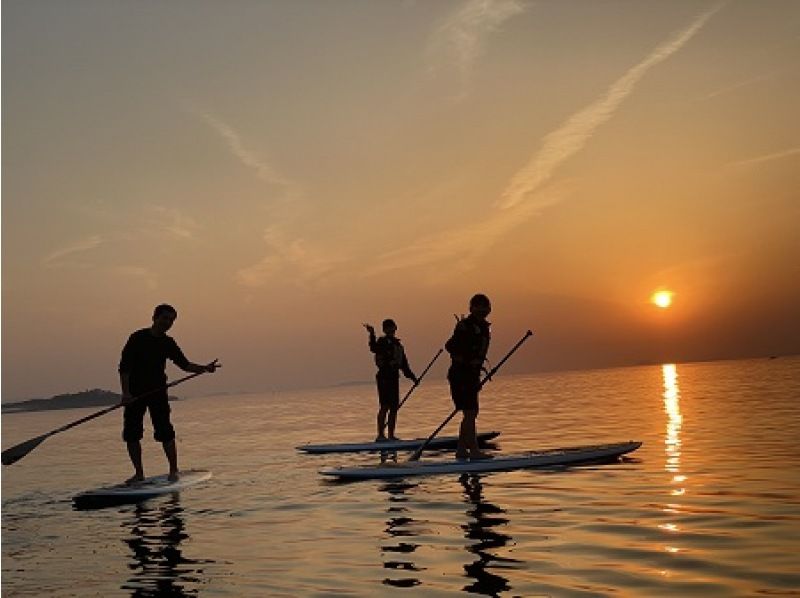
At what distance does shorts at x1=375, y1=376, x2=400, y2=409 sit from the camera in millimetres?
19859

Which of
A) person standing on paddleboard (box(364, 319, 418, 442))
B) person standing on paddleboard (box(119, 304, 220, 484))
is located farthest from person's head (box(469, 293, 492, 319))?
person standing on paddleboard (box(364, 319, 418, 442))

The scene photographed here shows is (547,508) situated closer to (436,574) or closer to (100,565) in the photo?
(436,574)

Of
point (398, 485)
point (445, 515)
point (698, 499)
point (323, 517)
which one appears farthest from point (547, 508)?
point (398, 485)

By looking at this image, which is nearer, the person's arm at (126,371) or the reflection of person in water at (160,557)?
the reflection of person in water at (160,557)

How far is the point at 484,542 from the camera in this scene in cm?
794

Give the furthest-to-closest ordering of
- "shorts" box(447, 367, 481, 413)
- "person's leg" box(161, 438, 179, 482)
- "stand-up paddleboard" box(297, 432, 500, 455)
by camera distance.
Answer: "stand-up paddleboard" box(297, 432, 500, 455), "person's leg" box(161, 438, 179, 482), "shorts" box(447, 367, 481, 413)

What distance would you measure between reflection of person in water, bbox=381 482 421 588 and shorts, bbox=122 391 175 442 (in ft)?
12.6

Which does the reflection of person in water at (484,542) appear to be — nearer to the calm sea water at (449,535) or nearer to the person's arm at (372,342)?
the calm sea water at (449,535)

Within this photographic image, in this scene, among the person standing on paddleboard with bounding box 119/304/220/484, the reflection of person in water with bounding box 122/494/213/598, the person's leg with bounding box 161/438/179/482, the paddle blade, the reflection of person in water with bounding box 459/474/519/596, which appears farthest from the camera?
the person's leg with bounding box 161/438/179/482

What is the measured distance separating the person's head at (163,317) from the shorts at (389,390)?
7075 mm

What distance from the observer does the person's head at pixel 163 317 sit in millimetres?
13578

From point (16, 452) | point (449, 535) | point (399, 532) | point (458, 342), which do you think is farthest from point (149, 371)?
point (449, 535)

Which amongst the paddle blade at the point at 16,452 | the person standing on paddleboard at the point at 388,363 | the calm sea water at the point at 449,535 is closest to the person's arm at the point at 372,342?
the person standing on paddleboard at the point at 388,363

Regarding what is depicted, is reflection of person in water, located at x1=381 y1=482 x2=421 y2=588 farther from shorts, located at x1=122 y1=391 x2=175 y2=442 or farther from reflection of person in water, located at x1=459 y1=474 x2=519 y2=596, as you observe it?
shorts, located at x1=122 y1=391 x2=175 y2=442
